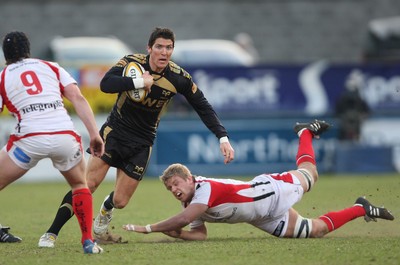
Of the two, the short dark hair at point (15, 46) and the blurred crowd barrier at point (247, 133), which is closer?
the short dark hair at point (15, 46)

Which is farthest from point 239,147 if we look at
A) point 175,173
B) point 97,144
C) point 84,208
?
point 97,144

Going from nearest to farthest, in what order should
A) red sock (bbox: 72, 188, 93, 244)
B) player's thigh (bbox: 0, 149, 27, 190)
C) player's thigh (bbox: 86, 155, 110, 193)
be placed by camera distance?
1. player's thigh (bbox: 0, 149, 27, 190)
2. red sock (bbox: 72, 188, 93, 244)
3. player's thigh (bbox: 86, 155, 110, 193)

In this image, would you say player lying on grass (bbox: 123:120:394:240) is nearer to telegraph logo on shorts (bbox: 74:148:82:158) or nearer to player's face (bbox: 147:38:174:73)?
telegraph logo on shorts (bbox: 74:148:82:158)

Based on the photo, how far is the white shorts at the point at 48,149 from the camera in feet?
26.9

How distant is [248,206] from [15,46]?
2.92 m

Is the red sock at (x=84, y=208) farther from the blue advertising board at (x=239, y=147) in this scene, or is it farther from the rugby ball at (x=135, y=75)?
the blue advertising board at (x=239, y=147)

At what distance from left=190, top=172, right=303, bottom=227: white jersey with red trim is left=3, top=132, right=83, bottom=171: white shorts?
1430mm

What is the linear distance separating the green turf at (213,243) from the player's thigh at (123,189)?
474mm

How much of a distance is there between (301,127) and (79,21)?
64.1 feet

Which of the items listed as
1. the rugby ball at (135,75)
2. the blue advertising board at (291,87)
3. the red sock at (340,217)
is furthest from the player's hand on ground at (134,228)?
the blue advertising board at (291,87)

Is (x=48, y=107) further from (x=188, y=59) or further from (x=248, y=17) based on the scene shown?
(x=248, y=17)

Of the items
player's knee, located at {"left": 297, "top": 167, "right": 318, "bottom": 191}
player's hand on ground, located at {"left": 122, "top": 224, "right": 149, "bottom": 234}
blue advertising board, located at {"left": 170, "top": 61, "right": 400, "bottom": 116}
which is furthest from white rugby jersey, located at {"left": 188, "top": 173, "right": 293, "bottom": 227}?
blue advertising board, located at {"left": 170, "top": 61, "right": 400, "bottom": 116}

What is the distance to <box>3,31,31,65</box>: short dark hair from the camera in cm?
837

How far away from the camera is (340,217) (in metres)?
9.72
